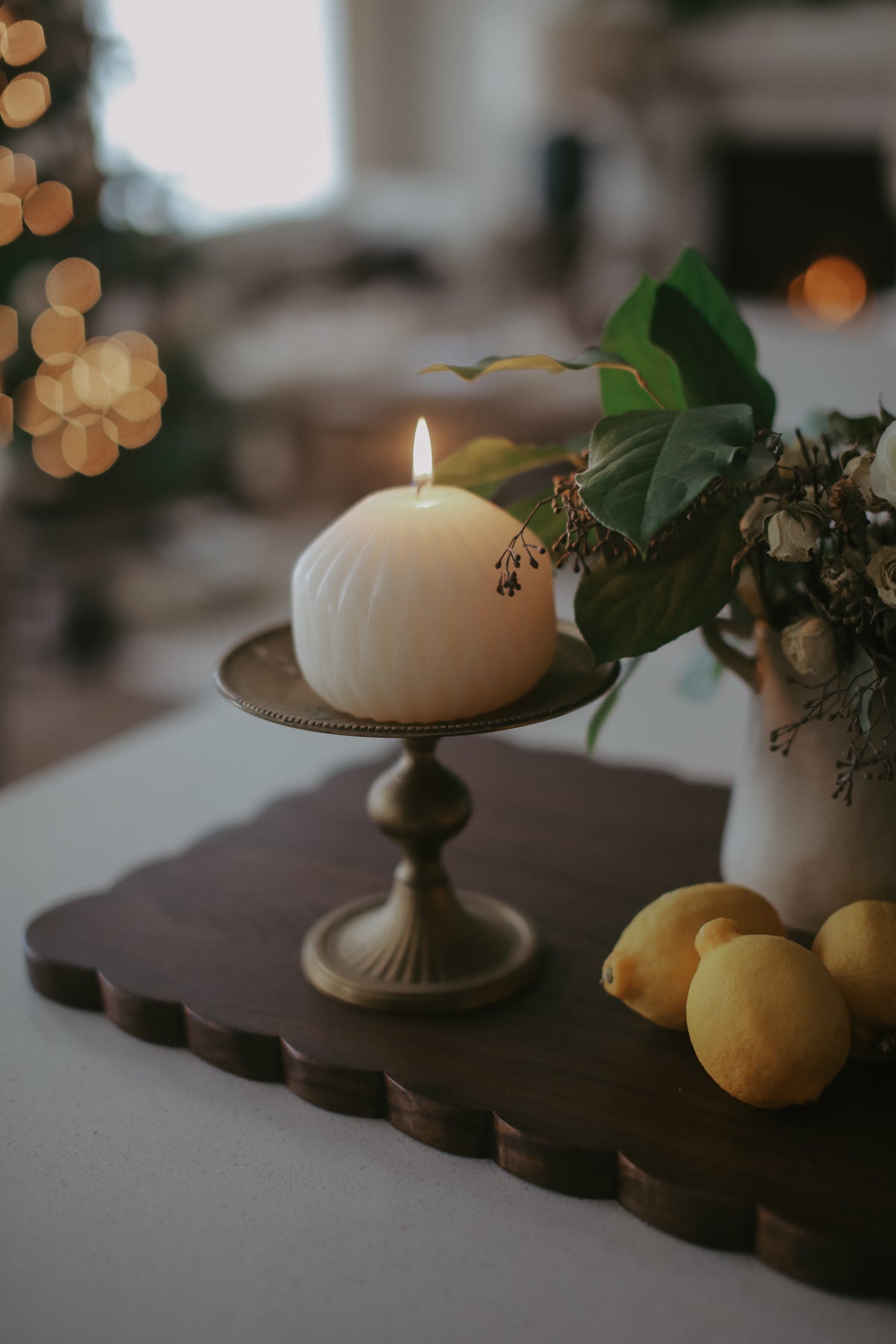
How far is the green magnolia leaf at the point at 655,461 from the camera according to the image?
1.61ft

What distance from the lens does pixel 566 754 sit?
927mm

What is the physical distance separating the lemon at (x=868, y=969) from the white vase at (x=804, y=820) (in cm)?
6

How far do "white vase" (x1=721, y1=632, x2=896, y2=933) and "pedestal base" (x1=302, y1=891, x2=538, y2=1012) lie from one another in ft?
0.42

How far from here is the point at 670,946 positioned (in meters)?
0.58

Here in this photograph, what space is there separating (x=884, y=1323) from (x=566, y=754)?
1.58ft

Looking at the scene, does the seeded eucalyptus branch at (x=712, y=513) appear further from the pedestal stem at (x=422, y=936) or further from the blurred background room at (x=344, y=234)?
the blurred background room at (x=344, y=234)

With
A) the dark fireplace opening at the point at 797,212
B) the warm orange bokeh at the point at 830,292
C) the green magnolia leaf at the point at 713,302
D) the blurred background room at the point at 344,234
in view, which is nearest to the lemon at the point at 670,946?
the green magnolia leaf at the point at 713,302

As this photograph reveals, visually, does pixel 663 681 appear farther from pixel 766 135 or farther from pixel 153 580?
pixel 766 135

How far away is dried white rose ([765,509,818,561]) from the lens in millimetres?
539

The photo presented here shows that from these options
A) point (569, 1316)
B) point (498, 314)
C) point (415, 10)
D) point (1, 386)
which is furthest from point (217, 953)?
point (415, 10)

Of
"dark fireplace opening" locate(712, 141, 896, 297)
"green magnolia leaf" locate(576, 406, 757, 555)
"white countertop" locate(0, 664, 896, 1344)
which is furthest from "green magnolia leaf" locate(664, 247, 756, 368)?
"dark fireplace opening" locate(712, 141, 896, 297)

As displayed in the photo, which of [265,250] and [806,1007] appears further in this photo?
[265,250]

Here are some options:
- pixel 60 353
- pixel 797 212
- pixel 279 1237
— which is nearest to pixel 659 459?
pixel 279 1237

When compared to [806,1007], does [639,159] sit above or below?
above
